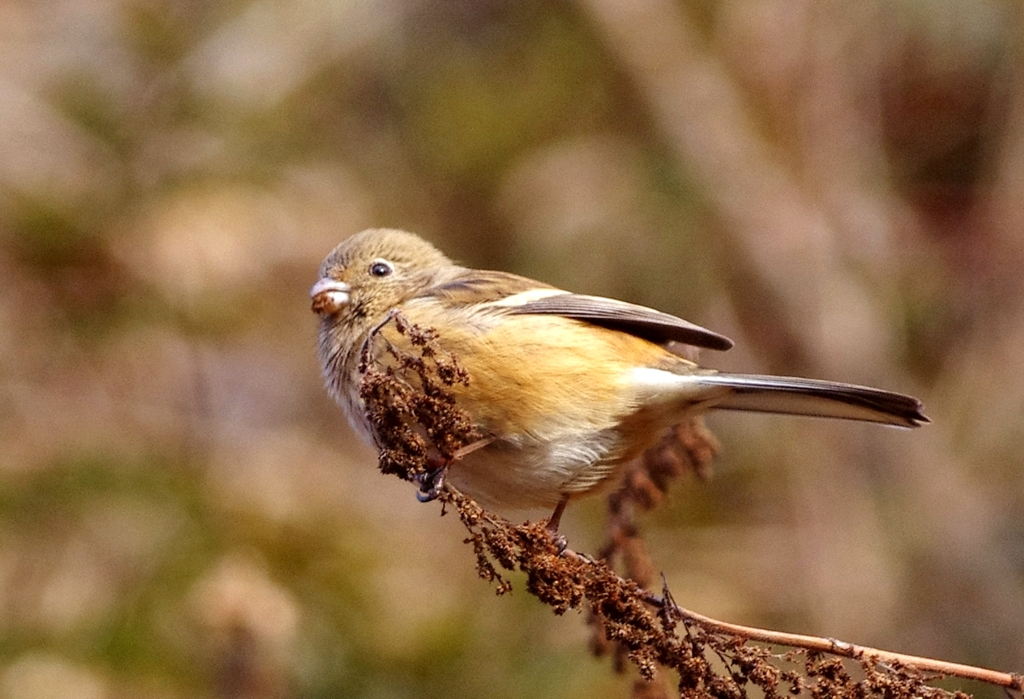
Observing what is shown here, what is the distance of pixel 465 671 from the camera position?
4.96 meters

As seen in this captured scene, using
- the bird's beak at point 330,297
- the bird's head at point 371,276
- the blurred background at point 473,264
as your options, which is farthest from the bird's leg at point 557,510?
the blurred background at point 473,264

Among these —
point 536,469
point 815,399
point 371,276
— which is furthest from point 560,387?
point 371,276

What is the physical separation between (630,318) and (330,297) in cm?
104

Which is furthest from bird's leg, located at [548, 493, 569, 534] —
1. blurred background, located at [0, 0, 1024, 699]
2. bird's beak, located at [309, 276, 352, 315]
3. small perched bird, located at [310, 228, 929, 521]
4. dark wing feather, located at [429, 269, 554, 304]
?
blurred background, located at [0, 0, 1024, 699]

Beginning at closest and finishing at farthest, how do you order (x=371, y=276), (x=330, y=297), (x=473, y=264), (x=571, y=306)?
(x=571, y=306) → (x=330, y=297) → (x=371, y=276) → (x=473, y=264)

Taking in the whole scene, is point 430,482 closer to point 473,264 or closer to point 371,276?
point 371,276

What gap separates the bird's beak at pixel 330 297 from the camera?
13.4ft

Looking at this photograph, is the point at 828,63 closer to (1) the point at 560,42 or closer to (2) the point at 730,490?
(1) the point at 560,42

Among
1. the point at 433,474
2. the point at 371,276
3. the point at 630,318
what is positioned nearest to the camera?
the point at 433,474

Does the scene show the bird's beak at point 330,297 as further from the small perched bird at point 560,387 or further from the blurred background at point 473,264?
the blurred background at point 473,264

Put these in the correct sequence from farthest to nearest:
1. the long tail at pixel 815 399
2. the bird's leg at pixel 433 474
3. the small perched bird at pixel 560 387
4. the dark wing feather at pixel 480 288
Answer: the dark wing feather at pixel 480 288 < the small perched bird at pixel 560 387 < the long tail at pixel 815 399 < the bird's leg at pixel 433 474

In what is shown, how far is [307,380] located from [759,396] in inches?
173

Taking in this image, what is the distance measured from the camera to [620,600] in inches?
107

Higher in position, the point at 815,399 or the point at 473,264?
the point at 473,264
